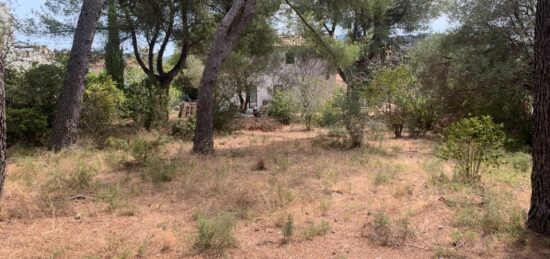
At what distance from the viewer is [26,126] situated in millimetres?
9117

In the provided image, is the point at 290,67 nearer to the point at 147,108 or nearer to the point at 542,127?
the point at 147,108

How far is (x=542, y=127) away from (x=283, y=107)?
12630 millimetres

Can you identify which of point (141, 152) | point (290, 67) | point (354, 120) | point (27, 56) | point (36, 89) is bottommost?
point (141, 152)

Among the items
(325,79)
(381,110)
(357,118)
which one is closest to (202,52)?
(325,79)

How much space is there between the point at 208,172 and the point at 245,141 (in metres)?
4.42

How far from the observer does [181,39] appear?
14.6 m

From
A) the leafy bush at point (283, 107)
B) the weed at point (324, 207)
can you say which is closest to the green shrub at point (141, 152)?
the weed at point (324, 207)

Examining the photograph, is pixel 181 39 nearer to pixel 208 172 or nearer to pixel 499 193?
pixel 208 172

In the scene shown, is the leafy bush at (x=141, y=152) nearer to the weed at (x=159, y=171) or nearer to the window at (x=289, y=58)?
the weed at (x=159, y=171)

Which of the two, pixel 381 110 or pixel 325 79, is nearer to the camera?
pixel 381 110

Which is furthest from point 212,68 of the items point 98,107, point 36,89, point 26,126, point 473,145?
point 473,145

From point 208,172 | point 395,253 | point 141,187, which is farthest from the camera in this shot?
point 208,172

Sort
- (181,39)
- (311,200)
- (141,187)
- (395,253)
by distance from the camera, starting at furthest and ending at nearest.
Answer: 1. (181,39)
2. (141,187)
3. (311,200)
4. (395,253)

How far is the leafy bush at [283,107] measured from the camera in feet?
52.7
